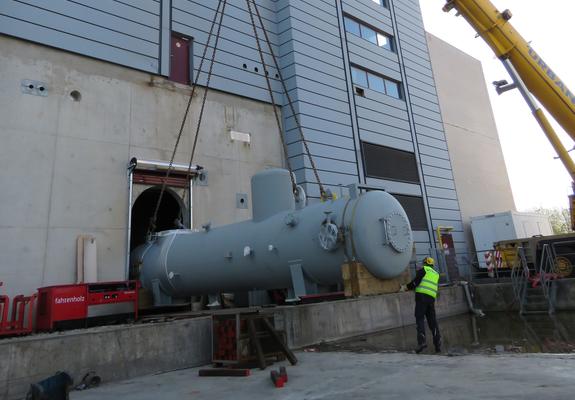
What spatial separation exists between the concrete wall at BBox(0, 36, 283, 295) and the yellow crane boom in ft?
28.6

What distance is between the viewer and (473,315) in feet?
37.0

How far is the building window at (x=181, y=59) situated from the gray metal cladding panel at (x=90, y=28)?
633mm

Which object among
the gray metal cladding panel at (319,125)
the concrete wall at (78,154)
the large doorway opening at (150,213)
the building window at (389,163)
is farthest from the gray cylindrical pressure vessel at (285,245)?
the building window at (389,163)

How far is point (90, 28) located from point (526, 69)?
41.5 feet

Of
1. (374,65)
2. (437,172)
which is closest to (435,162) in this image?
(437,172)

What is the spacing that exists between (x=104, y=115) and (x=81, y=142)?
1030 mm

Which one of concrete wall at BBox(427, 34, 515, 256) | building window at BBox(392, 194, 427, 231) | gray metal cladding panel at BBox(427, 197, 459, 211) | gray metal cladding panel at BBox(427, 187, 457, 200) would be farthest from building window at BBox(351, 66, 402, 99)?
gray metal cladding panel at BBox(427, 197, 459, 211)

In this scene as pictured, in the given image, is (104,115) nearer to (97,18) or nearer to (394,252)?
(97,18)

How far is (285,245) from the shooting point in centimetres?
746

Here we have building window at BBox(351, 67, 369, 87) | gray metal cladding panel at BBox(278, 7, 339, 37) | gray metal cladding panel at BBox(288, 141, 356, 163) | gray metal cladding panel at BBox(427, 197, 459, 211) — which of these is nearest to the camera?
gray metal cladding panel at BBox(288, 141, 356, 163)

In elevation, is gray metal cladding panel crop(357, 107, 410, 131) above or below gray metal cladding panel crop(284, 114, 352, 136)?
above

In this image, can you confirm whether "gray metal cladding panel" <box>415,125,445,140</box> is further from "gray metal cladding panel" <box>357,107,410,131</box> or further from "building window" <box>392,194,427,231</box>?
"building window" <box>392,194,427,231</box>

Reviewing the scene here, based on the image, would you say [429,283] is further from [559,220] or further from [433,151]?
[559,220]

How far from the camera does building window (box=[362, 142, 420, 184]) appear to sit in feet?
53.9
